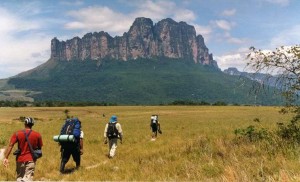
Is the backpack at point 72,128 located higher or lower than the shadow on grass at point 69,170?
higher

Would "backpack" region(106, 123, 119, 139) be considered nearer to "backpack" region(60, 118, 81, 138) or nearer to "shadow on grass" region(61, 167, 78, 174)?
"shadow on grass" region(61, 167, 78, 174)

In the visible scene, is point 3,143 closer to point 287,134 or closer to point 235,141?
point 235,141

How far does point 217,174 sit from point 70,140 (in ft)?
17.6

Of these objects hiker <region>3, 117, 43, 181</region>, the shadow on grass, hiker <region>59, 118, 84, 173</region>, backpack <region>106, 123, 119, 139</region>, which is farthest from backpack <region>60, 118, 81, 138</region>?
hiker <region>3, 117, 43, 181</region>

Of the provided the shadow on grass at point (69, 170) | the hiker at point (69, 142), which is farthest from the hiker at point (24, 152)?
the shadow on grass at point (69, 170)

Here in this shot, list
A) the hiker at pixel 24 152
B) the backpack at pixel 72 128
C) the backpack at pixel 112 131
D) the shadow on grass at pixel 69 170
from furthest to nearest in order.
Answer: the backpack at pixel 112 131, the shadow on grass at pixel 69 170, the backpack at pixel 72 128, the hiker at pixel 24 152

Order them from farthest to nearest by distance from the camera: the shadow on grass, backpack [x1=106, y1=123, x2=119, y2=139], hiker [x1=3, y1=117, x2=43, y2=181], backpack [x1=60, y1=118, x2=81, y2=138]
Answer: backpack [x1=106, y1=123, x2=119, y2=139], the shadow on grass, backpack [x1=60, y1=118, x2=81, y2=138], hiker [x1=3, y1=117, x2=43, y2=181]

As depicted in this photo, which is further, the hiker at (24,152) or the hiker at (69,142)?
the hiker at (69,142)

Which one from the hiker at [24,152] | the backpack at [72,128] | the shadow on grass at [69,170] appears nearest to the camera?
the hiker at [24,152]

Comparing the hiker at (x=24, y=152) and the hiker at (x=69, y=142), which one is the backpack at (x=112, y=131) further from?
the hiker at (x=24, y=152)

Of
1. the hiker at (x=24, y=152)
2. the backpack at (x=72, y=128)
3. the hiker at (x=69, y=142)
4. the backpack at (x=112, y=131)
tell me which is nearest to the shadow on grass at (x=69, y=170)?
the hiker at (x=69, y=142)

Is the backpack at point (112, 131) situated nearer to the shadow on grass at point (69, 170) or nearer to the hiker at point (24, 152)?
the shadow on grass at point (69, 170)

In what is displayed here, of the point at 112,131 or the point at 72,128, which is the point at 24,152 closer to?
the point at 72,128

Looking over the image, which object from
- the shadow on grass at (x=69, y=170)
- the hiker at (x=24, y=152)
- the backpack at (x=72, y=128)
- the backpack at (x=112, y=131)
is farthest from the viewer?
the backpack at (x=112, y=131)
